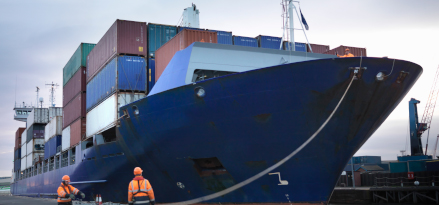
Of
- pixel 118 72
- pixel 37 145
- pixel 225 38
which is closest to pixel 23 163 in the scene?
pixel 37 145

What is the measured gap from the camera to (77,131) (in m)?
24.7

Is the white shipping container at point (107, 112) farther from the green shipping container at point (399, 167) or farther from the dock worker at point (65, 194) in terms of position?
the green shipping container at point (399, 167)

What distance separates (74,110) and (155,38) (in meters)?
8.91

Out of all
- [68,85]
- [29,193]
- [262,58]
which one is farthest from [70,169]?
[29,193]

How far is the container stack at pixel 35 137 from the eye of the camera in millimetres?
43594

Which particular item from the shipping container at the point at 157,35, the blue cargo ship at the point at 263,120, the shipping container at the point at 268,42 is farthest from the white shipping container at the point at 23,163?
the blue cargo ship at the point at 263,120

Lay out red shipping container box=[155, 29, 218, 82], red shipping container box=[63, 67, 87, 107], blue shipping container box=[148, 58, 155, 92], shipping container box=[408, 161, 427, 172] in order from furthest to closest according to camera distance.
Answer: shipping container box=[408, 161, 427, 172] < red shipping container box=[63, 67, 87, 107] < blue shipping container box=[148, 58, 155, 92] < red shipping container box=[155, 29, 218, 82]

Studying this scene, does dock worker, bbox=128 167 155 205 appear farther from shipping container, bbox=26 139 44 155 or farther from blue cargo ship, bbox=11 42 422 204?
shipping container, bbox=26 139 44 155

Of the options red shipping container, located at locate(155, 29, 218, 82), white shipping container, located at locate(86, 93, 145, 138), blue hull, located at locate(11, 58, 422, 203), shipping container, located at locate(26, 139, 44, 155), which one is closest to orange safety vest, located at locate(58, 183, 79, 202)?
blue hull, located at locate(11, 58, 422, 203)

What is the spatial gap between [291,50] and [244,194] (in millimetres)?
5903

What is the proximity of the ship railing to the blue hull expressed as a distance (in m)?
15.5

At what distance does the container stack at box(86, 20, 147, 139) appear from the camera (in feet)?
61.9

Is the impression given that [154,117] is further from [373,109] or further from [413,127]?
[413,127]

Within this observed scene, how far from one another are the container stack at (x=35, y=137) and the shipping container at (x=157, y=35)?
87.1 feet
